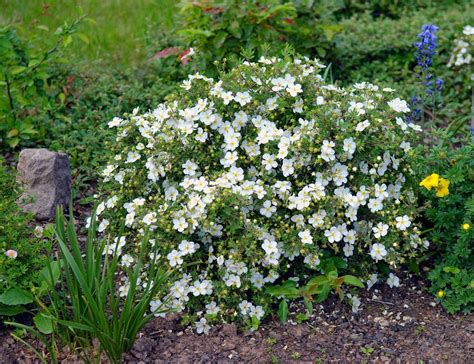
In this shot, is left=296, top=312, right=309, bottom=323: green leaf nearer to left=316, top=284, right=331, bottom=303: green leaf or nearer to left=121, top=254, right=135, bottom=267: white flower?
left=316, top=284, right=331, bottom=303: green leaf

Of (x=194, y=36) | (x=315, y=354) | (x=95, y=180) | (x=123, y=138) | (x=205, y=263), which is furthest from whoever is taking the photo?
(x=194, y=36)

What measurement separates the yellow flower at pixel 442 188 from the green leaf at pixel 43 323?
187 cm

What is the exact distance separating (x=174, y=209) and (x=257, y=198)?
38 centimetres

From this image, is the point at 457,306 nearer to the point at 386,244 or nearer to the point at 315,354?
the point at 386,244

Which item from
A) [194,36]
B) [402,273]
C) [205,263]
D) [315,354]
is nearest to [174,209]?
[205,263]

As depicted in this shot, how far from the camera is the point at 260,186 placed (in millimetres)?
3428

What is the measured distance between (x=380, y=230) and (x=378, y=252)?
4.0 inches

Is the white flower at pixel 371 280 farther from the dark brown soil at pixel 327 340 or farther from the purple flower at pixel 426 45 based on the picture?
the purple flower at pixel 426 45

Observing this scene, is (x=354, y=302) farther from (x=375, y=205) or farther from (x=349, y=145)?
(x=349, y=145)

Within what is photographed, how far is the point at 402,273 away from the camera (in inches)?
152

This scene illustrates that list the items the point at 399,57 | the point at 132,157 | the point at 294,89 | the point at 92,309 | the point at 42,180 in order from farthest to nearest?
the point at 399,57 → the point at 42,180 → the point at 132,157 → the point at 294,89 → the point at 92,309

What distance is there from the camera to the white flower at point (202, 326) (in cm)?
340

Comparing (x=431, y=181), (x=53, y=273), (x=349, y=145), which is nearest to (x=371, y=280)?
(x=431, y=181)

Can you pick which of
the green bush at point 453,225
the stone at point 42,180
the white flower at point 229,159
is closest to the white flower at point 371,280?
the green bush at point 453,225
